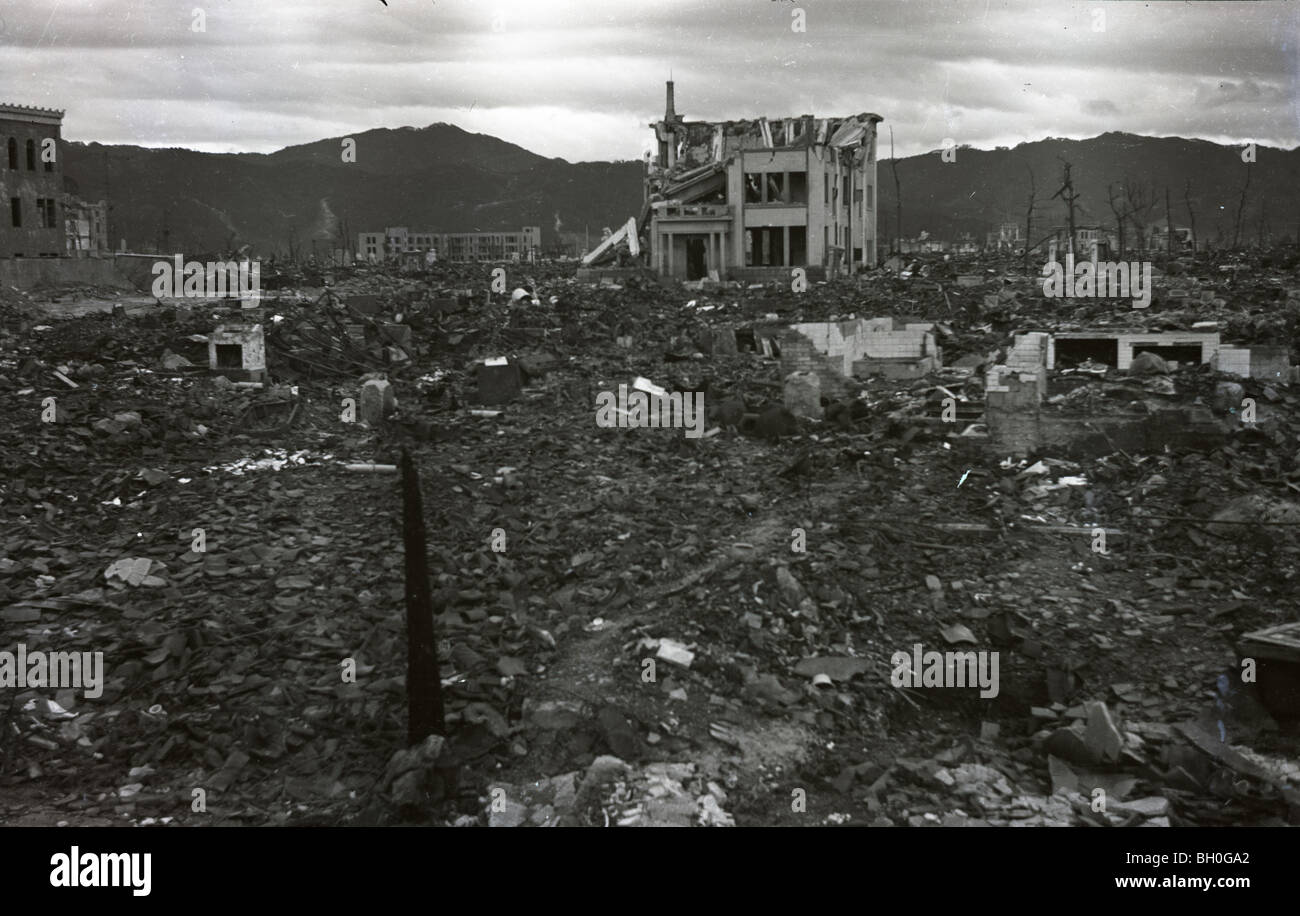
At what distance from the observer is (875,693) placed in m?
8.17

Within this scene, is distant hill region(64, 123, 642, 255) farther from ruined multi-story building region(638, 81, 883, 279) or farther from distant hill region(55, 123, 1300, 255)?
ruined multi-story building region(638, 81, 883, 279)

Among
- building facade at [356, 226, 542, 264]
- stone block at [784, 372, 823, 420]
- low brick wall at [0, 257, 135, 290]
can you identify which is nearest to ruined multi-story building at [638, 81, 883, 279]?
low brick wall at [0, 257, 135, 290]

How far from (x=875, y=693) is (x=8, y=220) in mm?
38349

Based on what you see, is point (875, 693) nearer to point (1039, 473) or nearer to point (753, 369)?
point (1039, 473)

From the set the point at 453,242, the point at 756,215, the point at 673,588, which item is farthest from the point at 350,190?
the point at 673,588

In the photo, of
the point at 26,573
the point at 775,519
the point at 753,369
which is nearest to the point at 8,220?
the point at 753,369

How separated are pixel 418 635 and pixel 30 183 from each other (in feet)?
125

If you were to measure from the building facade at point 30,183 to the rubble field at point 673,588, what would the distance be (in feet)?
73.9

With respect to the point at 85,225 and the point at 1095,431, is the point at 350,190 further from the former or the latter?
the point at 1095,431

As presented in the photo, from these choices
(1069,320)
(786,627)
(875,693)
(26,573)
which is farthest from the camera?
(1069,320)

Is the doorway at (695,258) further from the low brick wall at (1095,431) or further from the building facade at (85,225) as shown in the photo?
the low brick wall at (1095,431)

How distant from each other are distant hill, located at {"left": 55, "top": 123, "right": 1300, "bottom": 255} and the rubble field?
79296 mm

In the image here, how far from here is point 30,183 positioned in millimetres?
37875

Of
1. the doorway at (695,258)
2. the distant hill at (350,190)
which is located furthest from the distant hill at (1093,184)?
the doorway at (695,258)
